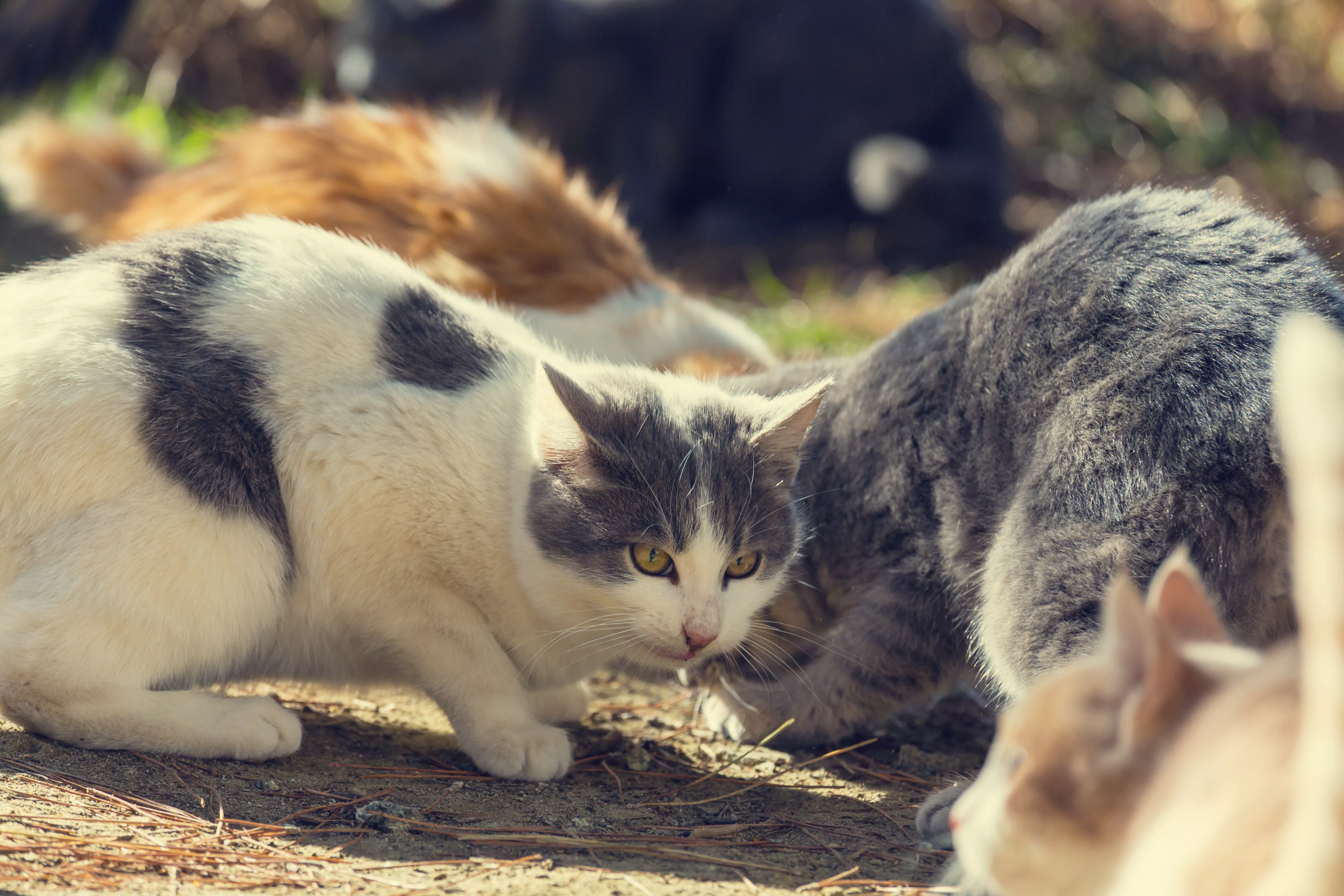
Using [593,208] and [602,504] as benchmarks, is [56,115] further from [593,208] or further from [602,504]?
[602,504]

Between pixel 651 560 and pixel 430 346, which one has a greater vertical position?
pixel 430 346

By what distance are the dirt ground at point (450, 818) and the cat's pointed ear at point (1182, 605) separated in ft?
2.05

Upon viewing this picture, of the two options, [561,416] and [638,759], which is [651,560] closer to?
[561,416]

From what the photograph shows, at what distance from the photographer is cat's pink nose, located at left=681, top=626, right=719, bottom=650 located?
212 centimetres

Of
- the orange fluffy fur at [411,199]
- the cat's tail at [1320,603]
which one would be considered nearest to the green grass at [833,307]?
the orange fluffy fur at [411,199]

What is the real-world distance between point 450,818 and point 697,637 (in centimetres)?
53

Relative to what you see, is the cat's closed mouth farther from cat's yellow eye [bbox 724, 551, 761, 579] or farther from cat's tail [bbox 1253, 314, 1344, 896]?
cat's tail [bbox 1253, 314, 1344, 896]

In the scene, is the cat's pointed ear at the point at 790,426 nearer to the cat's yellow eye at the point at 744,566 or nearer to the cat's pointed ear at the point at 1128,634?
the cat's yellow eye at the point at 744,566

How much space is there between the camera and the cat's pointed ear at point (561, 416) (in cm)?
210

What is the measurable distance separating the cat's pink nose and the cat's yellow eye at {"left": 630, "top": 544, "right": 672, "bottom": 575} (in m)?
0.12

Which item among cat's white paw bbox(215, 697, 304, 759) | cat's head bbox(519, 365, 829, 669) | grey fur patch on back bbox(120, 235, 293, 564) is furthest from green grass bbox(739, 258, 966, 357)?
cat's white paw bbox(215, 697, 304, 759)

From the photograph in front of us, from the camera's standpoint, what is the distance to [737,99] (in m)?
6.57

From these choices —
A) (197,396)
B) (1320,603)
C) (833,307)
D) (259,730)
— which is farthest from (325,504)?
(833,307)

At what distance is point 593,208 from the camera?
3.83 meters
